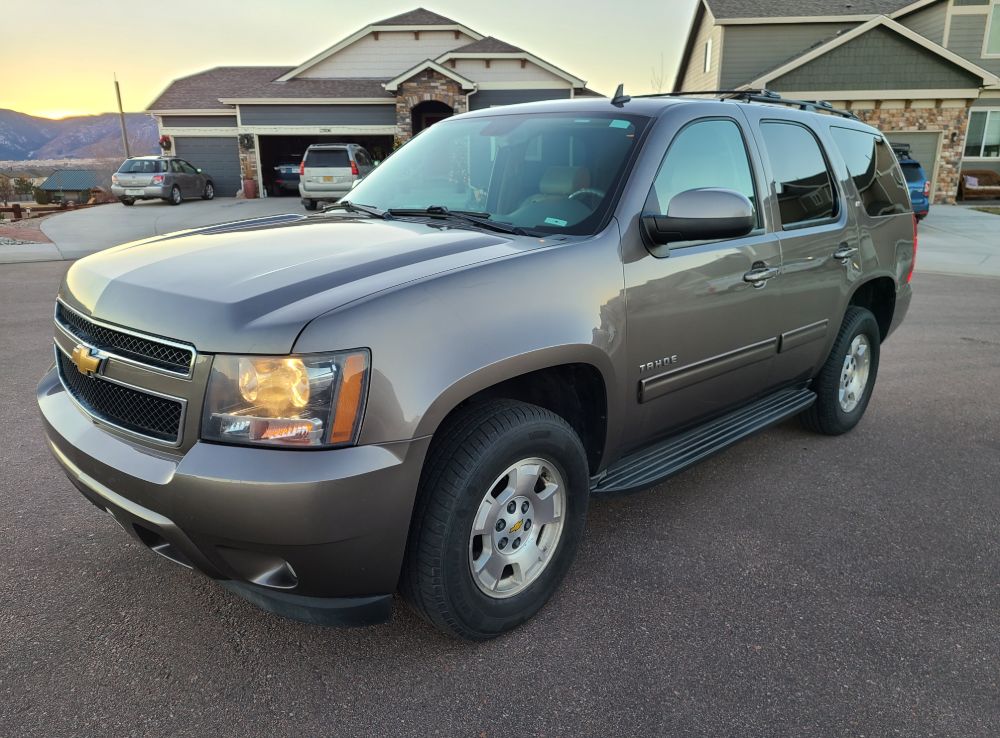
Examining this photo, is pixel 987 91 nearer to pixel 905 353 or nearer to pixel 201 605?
pixel 905 353

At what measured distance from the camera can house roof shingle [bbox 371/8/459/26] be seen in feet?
90.9

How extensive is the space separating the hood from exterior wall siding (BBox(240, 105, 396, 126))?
25.4 m

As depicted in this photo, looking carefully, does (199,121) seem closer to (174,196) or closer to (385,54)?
(174,196)

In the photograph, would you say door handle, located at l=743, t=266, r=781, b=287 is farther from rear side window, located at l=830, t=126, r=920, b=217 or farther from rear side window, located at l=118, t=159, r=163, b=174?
rear side window, located at l=118, t=159, r=163, b=174

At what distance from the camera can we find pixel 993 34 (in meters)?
26.3

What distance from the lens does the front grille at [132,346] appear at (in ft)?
7.04

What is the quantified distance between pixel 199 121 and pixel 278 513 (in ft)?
99.7

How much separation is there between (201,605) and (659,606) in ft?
5.79

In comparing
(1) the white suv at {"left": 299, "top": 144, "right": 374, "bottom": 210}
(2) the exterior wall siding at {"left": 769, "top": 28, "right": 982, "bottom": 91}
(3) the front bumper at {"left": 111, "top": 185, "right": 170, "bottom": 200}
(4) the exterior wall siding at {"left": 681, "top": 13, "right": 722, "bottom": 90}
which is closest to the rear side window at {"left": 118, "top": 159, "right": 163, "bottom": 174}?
(3) the front bumper at {"left": 111, "top": 185, "right": 170, "bottom": 200}

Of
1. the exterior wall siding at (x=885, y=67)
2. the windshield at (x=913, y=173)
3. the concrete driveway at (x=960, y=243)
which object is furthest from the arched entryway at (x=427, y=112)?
the concrete driveway at (x=960, y=243)

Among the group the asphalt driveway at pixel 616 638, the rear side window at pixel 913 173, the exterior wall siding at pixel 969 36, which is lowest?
the asphalt driveway at pixel 616 638

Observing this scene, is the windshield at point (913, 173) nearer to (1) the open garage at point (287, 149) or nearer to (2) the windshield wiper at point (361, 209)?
(2) the windshield wiper at point (361, 209)

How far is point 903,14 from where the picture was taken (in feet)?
84.8

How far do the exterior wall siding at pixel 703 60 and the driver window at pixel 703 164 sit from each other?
76.6 ft
